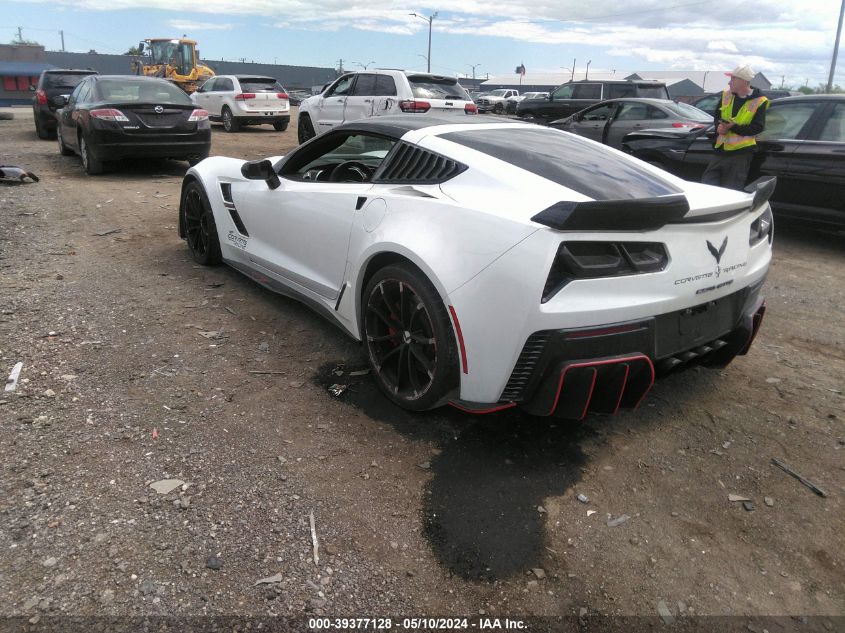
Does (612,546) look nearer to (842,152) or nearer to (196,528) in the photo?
(196,528)

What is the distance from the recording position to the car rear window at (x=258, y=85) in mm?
17781

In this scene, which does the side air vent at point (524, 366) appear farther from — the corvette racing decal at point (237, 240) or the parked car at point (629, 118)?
the parked car at point (629, 118)

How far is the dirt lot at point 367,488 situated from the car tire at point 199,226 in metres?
1.04

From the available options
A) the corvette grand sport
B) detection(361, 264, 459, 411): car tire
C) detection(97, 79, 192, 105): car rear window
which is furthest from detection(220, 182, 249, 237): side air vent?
detection(97, 79, 192, 105): car rear window

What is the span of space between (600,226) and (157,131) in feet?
28.2

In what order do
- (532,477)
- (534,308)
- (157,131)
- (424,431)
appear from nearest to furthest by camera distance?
(534,308) → (532,477) → (424,431) → (157,131)

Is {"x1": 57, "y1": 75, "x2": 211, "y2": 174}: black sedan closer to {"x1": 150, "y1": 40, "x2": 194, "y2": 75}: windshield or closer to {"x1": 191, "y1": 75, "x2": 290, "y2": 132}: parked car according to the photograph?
{"x1": 191, "y1": 75, "x2": 290, "y2": 132}: parked car

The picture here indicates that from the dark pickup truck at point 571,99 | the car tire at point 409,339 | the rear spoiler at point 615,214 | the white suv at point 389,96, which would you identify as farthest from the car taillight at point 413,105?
the rear spoiler at point 615,214

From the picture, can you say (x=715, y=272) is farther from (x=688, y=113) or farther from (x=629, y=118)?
(x=629, y=118)


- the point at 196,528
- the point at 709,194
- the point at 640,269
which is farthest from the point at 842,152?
the point at 196,528

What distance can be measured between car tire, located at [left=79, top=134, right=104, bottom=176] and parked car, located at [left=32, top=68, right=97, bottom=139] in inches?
214

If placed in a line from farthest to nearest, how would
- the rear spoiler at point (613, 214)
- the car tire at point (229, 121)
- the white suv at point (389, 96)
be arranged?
1. the car tire at point (229, 121)
2. the white suv at point (389, 96)
3. the rear spoiler at point (613, 214)

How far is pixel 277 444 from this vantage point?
2887 mm

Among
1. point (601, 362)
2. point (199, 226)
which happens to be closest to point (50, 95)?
point (199, 226)
